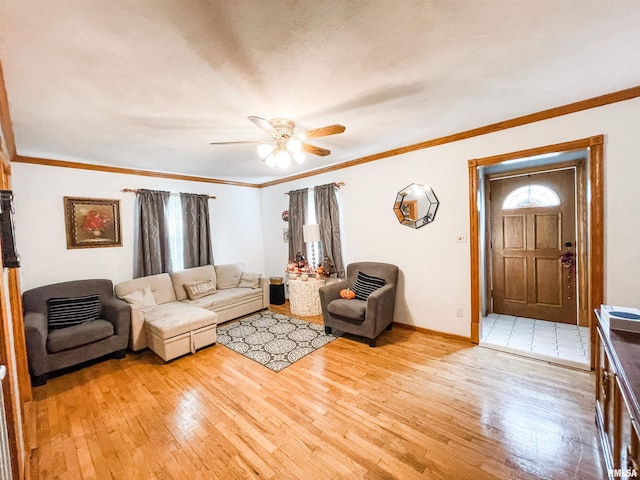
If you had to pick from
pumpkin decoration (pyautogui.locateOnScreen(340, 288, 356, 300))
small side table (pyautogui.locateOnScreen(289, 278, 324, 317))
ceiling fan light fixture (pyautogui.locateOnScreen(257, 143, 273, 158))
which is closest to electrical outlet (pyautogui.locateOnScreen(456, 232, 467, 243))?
pumpkin decoration (pyautogui.locateOnScreen(340, 288, 356, 300))

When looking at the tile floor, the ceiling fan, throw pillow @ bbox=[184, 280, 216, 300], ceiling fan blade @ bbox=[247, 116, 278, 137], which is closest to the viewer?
ceiling fan blade @ bbox=[247, 116, 278, 137]

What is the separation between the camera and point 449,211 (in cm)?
321

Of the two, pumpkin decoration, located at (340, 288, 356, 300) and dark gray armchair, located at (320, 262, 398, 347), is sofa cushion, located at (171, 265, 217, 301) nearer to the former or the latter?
dark gray armchair, located at (320, 262, 398, 347)

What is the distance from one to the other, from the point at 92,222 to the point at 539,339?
5.88m

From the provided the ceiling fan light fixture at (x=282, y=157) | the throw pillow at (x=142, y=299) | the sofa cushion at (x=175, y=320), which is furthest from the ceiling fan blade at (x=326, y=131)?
the throw pillow at (x=142, y=299)

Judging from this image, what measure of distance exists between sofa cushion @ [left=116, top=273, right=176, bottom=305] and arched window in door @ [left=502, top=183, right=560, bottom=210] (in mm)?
5138

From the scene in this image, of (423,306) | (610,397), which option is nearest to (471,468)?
(610,397)

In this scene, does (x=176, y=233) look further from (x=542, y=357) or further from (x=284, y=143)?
(x=542, y=357)

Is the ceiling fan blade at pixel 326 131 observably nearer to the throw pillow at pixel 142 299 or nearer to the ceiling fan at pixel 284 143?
the ceiling fan at pixel 284 143

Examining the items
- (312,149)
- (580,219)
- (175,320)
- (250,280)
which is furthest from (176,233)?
(580,219)

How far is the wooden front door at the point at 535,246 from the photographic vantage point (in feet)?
11.6

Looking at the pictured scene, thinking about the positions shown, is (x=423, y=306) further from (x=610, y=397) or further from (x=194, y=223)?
(x=194, y=223)

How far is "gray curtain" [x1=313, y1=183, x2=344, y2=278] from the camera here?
426cm

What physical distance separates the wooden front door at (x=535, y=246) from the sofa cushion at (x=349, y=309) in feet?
7.95
